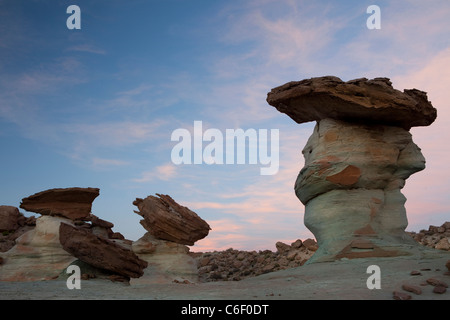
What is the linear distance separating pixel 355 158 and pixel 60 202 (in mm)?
14661

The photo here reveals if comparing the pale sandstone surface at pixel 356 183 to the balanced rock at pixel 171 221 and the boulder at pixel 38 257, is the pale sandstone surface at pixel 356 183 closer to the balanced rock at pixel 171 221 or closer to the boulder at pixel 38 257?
the balanced rock at pixel 171 221

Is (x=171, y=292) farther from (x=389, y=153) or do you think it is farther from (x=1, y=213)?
(x=1, y=213)

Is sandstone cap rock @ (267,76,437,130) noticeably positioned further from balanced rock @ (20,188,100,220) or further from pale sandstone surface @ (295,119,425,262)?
balanced rock @ (20,188,100,220)

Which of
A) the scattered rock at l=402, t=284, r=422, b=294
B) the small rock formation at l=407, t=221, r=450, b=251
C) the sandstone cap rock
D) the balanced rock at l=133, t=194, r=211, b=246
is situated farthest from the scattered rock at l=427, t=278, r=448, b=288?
the small rock formation at l=407, t=221, r=450, b=251

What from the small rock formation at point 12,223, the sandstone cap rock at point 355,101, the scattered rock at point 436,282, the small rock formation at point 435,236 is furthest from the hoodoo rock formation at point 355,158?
the small rock formation at point 12,223

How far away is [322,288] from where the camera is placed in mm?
9266

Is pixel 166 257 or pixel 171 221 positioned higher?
pixel 171 221

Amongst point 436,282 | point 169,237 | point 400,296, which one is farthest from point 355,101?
point 169,237

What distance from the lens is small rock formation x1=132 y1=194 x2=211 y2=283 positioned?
20922mm

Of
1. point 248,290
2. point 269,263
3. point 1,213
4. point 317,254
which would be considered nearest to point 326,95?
point 317,254

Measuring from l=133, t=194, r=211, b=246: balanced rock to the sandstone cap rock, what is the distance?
26.3 feet

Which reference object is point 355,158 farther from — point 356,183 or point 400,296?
point 400,296

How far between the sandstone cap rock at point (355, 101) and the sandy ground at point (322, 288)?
5.65 metres

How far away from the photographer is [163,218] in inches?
832
